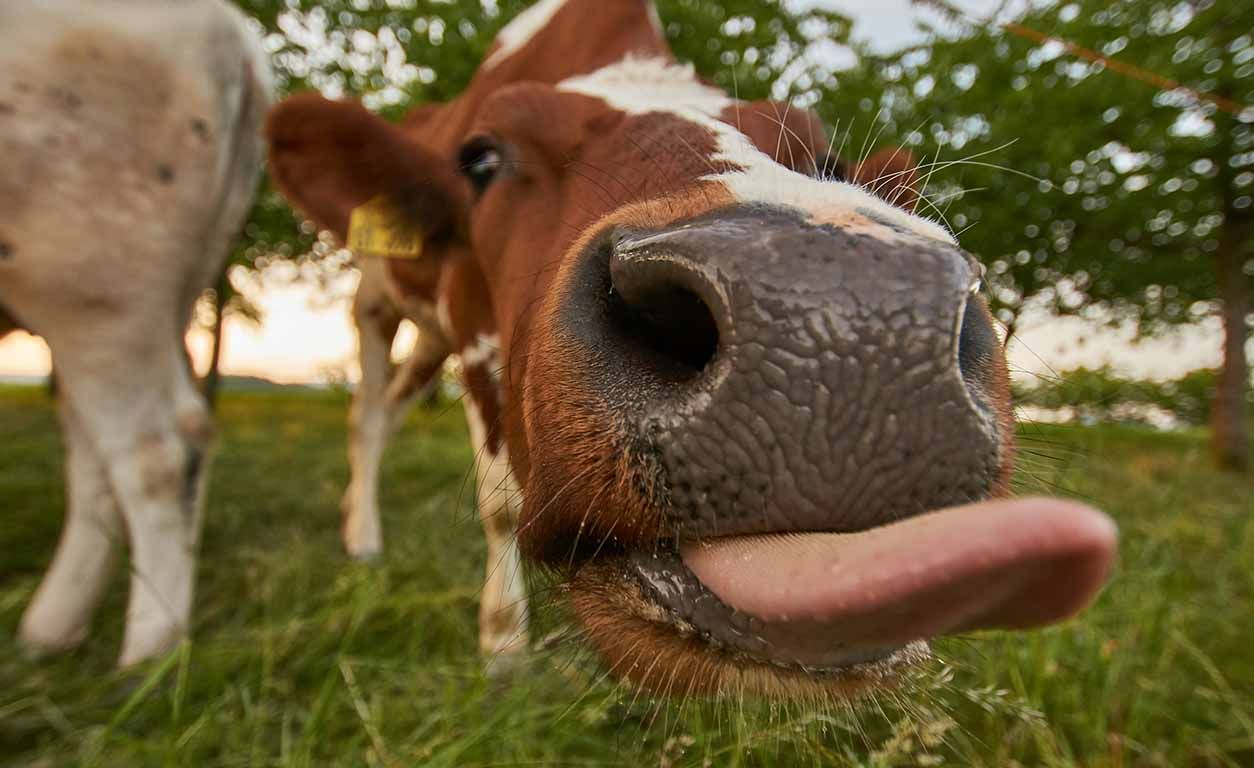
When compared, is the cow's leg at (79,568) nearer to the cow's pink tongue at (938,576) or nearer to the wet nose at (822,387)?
the wet nose at (822,387)

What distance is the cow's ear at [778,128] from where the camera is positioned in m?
1.45

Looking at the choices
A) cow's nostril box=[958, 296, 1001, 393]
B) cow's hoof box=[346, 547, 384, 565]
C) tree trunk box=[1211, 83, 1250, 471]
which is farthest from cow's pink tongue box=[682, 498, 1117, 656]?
tree trunk box=[1211, 83, 1250, 471]

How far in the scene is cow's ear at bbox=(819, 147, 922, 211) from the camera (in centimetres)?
A: 107

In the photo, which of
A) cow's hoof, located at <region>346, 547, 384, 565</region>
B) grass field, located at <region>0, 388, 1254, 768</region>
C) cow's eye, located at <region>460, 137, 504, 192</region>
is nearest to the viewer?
grass field, located at <region>0, 388, 1254, 768</region>

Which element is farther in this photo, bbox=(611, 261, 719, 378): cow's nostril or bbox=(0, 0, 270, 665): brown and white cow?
bbox=(0, 0, 270, 665): brown and white cow

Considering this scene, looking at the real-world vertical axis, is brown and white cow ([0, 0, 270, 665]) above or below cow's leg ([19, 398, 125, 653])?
above

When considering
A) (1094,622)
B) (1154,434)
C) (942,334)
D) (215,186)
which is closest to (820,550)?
(942,334)

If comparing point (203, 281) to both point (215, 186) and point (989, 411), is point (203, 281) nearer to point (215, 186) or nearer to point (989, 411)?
point (215, 186)

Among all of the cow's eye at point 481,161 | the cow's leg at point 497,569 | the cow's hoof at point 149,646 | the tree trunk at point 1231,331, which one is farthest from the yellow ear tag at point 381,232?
the tree trunk at point 1231,331

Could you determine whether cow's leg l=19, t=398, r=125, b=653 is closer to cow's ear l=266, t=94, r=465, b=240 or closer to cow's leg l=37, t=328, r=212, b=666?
cow's leg l=37, t=328, r=212, b=666

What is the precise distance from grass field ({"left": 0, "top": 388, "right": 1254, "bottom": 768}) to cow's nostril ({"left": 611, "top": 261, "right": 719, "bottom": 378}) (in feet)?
1.64

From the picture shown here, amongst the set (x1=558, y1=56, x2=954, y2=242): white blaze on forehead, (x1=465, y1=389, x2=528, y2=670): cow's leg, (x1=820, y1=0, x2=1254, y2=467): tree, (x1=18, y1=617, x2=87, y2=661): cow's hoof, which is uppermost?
(x1=820, y1=0, x2=1254, y2=467): tree

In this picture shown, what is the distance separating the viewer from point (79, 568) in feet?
7.35

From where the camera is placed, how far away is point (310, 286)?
11914mm
